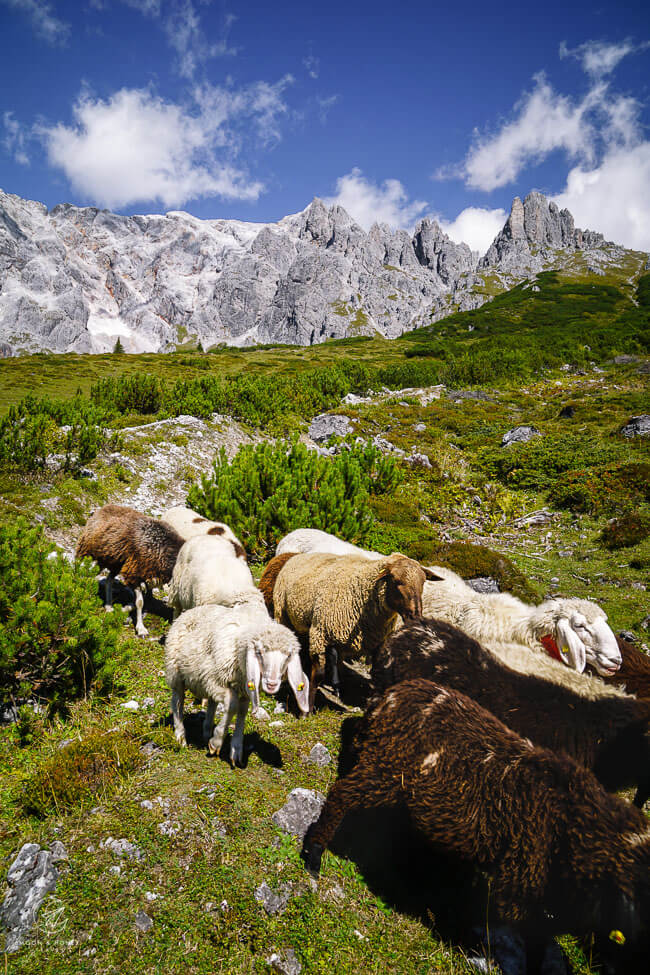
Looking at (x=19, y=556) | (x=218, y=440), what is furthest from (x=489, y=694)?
(x=218, y=440)

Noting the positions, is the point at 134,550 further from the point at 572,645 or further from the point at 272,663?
the point at 572,645

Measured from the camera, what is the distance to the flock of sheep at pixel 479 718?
3.26m

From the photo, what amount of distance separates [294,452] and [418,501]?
7.47 metres

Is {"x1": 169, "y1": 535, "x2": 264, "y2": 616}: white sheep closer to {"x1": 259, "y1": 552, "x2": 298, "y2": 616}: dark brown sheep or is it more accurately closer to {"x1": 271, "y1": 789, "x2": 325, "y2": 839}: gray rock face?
{"x1": 259, "y1": 552, "x2": 298, "y2": 616}: dark brown sheep

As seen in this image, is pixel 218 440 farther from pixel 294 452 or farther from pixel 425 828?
pixel 425 828

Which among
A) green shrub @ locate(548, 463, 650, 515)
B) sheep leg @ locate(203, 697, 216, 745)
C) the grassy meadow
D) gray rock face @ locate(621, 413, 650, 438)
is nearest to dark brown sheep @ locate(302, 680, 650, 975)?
the grassy meadow

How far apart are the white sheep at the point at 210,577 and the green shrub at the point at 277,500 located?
11.0 feet

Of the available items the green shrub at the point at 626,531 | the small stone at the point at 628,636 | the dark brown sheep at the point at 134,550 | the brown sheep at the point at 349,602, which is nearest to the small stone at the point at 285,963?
the brown sheep at the point at 349,602

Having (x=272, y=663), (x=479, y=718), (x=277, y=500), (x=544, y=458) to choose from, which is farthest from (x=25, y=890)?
(x=544, y=458)

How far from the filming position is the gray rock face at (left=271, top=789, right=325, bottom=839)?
4031 mm

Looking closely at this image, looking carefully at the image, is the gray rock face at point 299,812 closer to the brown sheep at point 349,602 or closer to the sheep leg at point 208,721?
the sheep leg at point 208,721

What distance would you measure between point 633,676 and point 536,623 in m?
1.23

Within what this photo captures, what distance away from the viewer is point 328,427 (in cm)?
2942

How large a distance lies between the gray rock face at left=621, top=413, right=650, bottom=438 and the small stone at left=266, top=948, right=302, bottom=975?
88.8 feet
